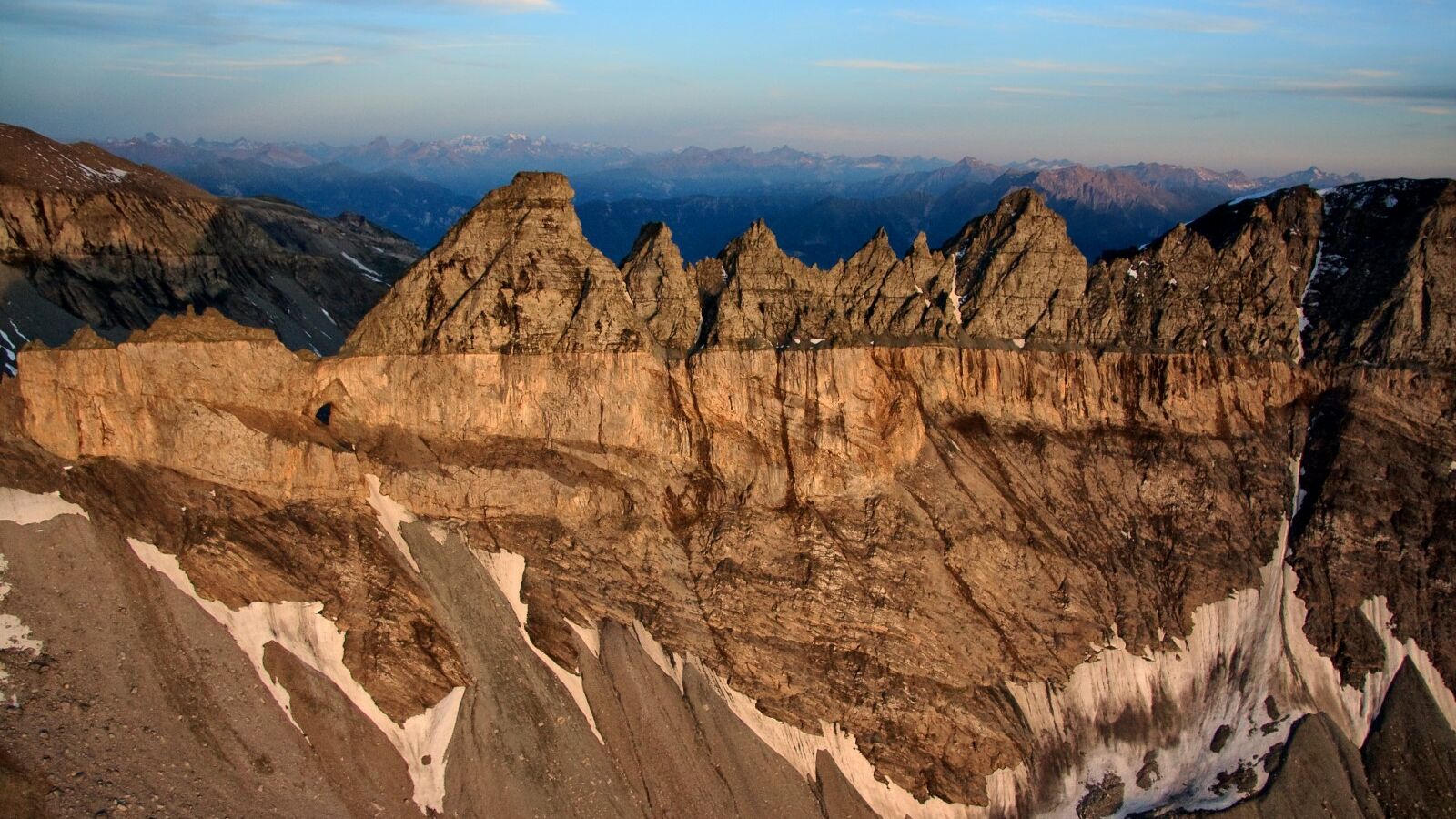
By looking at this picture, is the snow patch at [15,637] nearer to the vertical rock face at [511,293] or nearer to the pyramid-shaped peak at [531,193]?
the vertical rock face at [511,293]

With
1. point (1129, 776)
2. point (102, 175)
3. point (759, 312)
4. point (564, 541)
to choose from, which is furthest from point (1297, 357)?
point (102, 175)

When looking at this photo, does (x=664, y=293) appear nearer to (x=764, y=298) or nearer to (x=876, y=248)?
(x=764, y=298)

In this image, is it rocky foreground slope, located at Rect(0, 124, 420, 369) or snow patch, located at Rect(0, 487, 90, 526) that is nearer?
snow patch, located at Rect(0, 487, 90, 526)

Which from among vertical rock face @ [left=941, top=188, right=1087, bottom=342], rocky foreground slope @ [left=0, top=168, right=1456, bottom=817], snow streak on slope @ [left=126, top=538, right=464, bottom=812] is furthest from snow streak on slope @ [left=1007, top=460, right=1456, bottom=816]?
snow streak on slope @ [left=126, top=538, right=464, bottom=812]

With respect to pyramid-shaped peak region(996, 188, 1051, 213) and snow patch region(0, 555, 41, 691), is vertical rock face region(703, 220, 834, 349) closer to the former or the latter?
pyramid-shaped peak region(996, 188, 1051, 213)

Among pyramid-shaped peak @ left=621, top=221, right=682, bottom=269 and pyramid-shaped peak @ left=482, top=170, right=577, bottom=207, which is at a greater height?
pyramid-shaped peak @ left=482, top=170, right=577, bottom=207

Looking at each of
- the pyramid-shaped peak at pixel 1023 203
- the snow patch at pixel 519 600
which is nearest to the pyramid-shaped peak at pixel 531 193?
the snow patch at pixel 519 600
